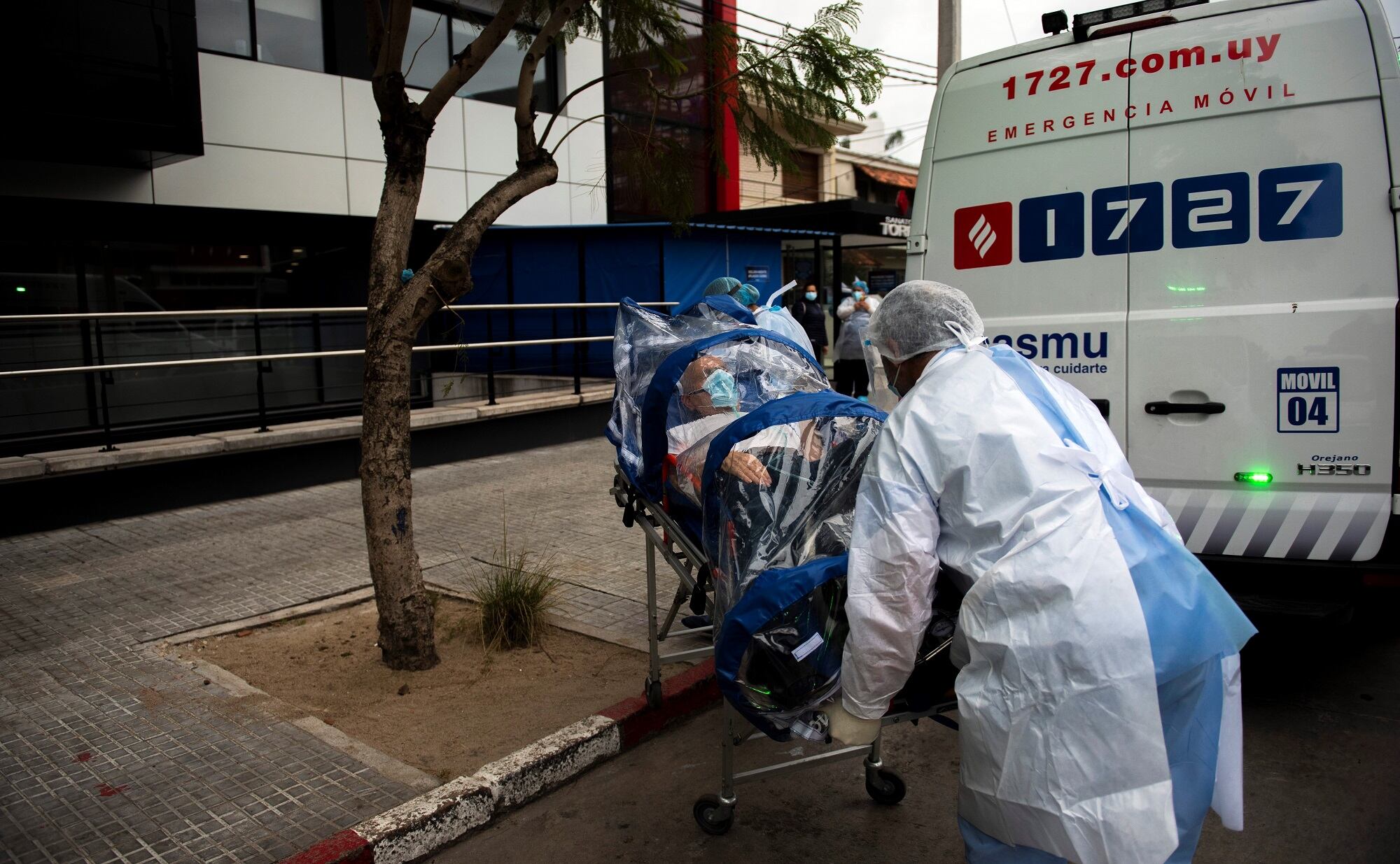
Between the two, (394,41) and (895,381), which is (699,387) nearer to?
(895,381)

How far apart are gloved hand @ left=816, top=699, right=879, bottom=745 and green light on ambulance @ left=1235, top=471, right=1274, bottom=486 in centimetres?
240

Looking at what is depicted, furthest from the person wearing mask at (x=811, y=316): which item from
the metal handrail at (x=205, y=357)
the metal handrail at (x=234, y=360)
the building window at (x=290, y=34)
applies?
the building window at (x=290, y=34)

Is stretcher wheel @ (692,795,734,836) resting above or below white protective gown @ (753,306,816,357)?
below

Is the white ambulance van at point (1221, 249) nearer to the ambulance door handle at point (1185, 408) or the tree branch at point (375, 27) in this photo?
the ambulance door handle at point (1185, 408)

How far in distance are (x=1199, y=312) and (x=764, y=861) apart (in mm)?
2867

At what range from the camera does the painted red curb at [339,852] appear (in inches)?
124

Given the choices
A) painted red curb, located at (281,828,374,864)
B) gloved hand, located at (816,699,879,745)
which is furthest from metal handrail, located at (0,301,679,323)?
gloved hand, located at (816,699,879,745)

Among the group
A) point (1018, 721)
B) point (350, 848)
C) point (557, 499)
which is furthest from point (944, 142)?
point (557, 499)

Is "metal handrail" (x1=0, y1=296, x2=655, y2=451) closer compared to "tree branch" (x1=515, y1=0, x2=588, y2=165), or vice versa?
"tree branch" (x1=515, y1=0, x2=588, y2=165)

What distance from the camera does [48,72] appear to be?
26.5 ft

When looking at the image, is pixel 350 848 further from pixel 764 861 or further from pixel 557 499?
pixel 557 499

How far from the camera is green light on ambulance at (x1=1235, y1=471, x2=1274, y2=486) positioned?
13.0 feet

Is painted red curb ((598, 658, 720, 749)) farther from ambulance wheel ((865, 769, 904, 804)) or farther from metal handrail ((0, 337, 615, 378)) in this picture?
metal handrail ((0, 337, 615, 378))

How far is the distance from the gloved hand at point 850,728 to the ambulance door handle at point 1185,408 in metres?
2.41
